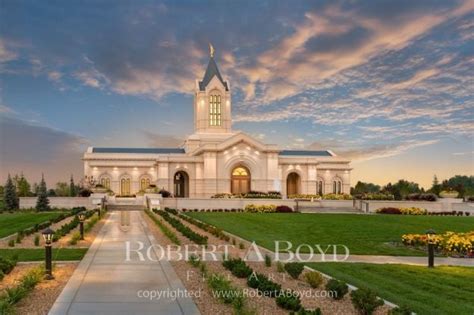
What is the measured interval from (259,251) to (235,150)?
4225 centimetres

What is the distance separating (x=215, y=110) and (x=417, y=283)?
59.0 m

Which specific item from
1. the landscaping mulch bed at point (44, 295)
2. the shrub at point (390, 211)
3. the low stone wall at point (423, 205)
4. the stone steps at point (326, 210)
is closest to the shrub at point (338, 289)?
the landscaping mulch bed at point (44, 295)

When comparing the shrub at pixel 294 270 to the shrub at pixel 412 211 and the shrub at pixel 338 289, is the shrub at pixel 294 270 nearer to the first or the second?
the shrub at pixel 338 289

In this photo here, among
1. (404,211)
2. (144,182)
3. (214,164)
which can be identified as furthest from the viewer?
(144,182)

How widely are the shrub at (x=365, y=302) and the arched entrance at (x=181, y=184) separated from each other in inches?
2226

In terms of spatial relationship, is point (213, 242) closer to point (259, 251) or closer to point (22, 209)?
point (259, 251)

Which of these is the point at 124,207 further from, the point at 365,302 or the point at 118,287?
the point at 365,302

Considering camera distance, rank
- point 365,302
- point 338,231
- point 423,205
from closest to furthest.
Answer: point 365,302 < point 338,231 < point 423,205

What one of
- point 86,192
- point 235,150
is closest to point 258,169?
point 235,150

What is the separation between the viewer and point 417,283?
1275 centimetres

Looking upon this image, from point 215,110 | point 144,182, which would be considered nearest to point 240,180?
point 215,110

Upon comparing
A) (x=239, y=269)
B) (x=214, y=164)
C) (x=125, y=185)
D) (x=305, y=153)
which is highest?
(x=305, y=153)

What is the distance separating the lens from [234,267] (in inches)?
501

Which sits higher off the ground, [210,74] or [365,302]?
[210,74]
